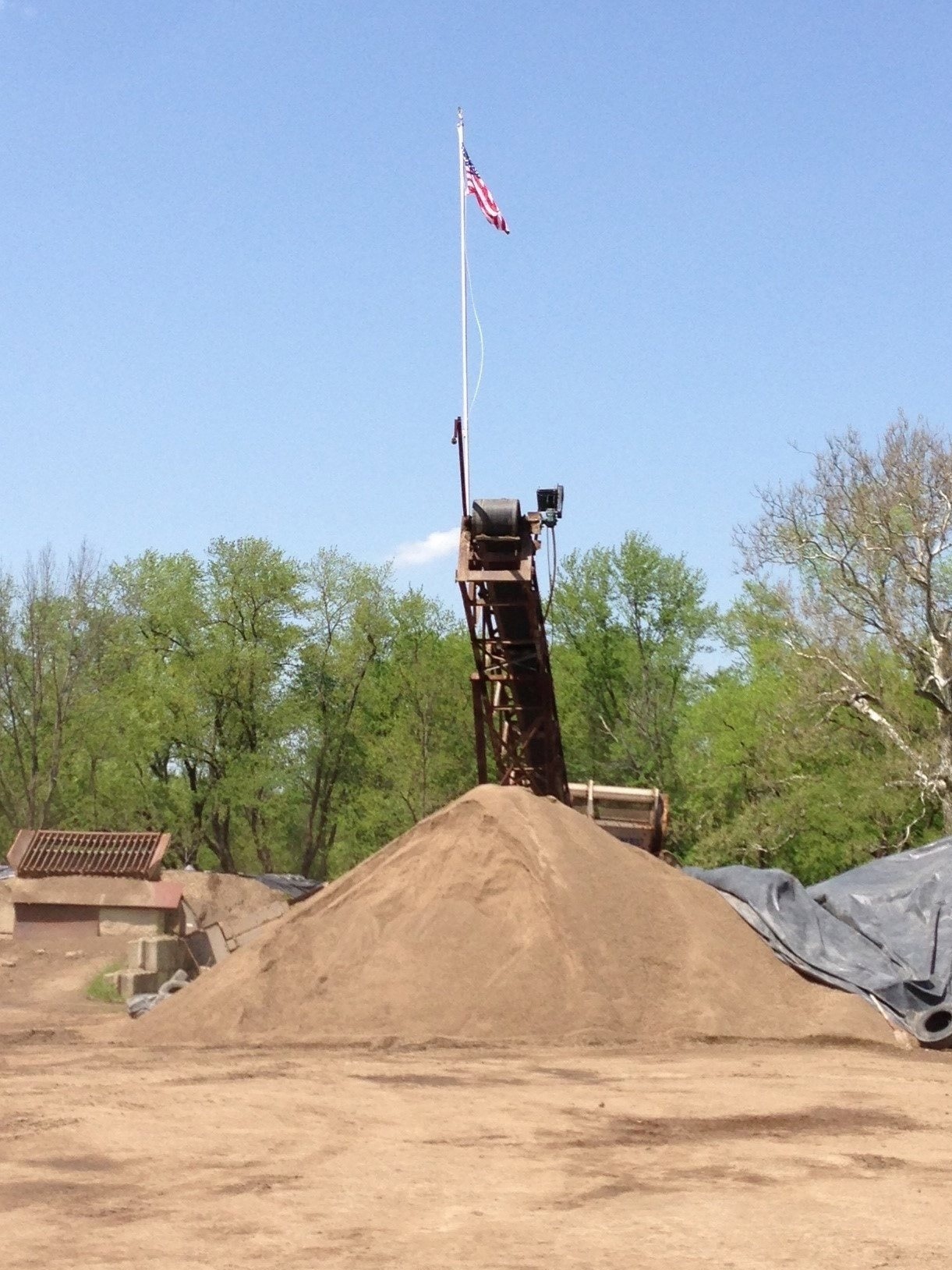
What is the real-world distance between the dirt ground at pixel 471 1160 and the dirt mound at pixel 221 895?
49.0ft

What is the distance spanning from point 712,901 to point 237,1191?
10814 mm

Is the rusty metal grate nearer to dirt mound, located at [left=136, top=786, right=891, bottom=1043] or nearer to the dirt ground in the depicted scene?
dirt mound, located at [left=136, top=786, right=891, bottom=1043]

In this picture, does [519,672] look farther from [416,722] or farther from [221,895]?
[416,722]

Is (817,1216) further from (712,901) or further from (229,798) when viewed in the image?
(229,798)

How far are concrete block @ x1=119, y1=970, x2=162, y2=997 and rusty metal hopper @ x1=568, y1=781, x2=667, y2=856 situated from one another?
270 inches

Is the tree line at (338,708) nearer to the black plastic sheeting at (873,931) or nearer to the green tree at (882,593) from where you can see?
the green tree at (882,593)

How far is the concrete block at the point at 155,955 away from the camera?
2119 cm

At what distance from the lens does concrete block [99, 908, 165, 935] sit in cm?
2414

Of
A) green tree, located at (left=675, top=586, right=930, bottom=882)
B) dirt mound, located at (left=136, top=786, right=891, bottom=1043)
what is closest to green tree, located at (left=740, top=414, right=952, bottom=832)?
green tree, located at (left=675, top=586, right=930, bottom=882)

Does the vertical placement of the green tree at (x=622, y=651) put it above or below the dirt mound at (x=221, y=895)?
above

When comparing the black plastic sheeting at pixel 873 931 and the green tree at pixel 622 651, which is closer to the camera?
the black plastic sheeting at pixel 873 931

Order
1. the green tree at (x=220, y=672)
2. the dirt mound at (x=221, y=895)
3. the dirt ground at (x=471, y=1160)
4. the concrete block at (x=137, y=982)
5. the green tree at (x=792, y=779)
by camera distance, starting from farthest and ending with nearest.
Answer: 1. the green tree at (x=220, y=672)
2. the green tree at (x=792, y=779)
3. the dirt mound at (x=221, y=895)
4. the concrete block at (x=137, y=982)
5. the dirt ground at (x=471, y=1160)

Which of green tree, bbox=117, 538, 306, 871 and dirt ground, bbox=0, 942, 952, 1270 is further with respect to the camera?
green tree, bbox=117, 538, 306, 871

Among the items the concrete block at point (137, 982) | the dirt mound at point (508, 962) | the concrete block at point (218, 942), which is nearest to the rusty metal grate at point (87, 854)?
the concrete block at point (218, 942)
